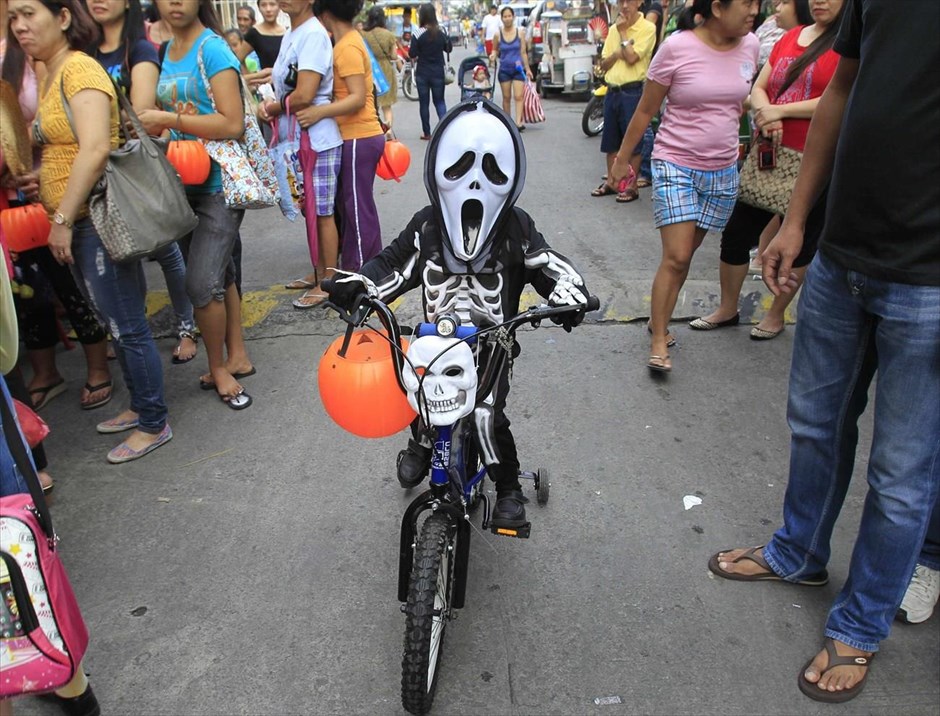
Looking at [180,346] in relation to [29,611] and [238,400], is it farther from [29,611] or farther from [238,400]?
[29,611]

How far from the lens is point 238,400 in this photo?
429cm

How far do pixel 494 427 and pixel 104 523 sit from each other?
1.86 m

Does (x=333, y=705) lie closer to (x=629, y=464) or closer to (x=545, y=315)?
(x=545, y=315)

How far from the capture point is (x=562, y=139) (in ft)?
38.1

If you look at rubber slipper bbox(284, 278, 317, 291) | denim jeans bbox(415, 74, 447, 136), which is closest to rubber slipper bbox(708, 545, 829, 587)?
rubber slipper bbox(284, 278, 317, 291)

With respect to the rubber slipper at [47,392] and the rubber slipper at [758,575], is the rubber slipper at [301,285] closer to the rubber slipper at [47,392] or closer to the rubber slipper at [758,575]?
the rubber slipper at [47,392]

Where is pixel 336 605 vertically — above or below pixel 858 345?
below

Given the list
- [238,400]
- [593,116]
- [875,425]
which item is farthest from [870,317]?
[593,116]

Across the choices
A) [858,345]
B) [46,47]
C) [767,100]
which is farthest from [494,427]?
[767,100]

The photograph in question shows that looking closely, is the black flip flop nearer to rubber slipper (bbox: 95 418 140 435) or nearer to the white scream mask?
rubber slipper (bbox: 95 418 140 435)

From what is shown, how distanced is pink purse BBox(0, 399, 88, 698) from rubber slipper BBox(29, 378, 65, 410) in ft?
8.96

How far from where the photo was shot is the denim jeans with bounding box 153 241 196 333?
441 cm

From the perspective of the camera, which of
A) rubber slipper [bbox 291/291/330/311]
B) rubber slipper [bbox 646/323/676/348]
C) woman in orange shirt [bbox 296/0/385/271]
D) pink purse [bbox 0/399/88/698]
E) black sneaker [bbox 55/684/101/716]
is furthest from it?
rubber slipper [bbox 291/291/330/311]

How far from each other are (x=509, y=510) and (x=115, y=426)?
2.34 metres
